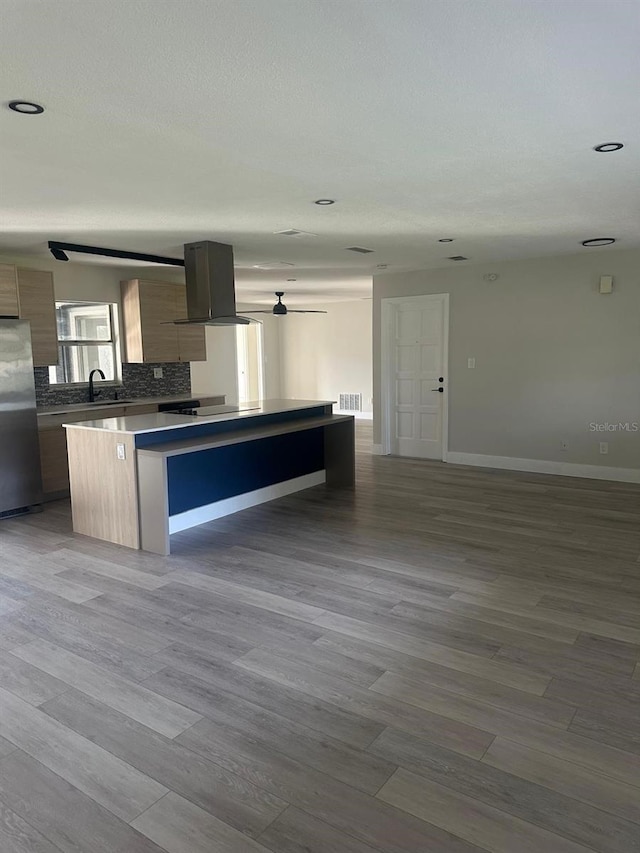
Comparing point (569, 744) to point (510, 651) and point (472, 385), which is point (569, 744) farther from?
point (472, 385)

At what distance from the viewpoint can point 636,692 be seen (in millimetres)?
2373

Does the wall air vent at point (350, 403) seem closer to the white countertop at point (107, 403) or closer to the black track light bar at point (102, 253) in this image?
the white countertop at point (107, 403)

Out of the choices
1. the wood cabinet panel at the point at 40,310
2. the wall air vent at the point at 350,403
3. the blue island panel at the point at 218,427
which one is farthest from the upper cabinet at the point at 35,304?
the wall air vent at the point at 350,403

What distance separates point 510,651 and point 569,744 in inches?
25.4

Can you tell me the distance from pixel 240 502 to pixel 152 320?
273cm

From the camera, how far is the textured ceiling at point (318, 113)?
1692mm

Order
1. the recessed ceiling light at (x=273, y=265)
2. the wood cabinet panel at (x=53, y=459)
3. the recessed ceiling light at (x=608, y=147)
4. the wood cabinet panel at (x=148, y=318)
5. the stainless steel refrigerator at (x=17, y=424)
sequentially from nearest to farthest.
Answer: the recessed ceiling light at (x=608, y=147)
the stainless steel refrigerator at (x=17, y=424)
the wood cabinet panel at (x=53, y=459)
the recessed ceiling light at (x=273, y=265)
the wood cabinet panel at (x=148, y=318)

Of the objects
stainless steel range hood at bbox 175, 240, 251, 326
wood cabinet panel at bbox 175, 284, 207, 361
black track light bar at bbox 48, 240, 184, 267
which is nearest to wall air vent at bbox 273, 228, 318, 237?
stainless steel range hood at bbox 175, 240, 251, 326

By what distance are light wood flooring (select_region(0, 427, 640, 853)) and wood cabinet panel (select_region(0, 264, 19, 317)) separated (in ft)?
7.48

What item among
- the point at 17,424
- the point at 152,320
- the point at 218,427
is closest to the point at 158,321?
the point at 152,320

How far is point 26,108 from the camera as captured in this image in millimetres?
2248

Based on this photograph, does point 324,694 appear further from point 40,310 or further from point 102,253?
point 40,310

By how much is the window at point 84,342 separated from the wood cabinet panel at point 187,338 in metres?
0.74

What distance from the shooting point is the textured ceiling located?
1.69 metres
